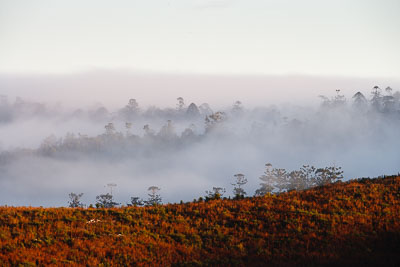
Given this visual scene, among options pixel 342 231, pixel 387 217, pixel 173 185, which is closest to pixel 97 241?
pixel 342 231

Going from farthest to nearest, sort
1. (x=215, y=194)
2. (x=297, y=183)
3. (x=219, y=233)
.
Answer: (x=297, y=183) → (x=215, y=194) → (x=219, y=233)

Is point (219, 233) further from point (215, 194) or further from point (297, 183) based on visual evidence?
point (297, 183)

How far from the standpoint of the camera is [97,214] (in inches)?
659

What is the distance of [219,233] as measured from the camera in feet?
46.6

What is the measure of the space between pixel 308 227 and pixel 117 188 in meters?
188

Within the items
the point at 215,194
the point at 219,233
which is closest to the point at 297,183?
the point at 215,194

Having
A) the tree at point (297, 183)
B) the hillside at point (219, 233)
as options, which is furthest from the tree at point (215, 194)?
the tree at point (297, 183)

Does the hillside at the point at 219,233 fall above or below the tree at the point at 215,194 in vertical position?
below

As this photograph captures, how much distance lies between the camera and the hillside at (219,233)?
11883 mm

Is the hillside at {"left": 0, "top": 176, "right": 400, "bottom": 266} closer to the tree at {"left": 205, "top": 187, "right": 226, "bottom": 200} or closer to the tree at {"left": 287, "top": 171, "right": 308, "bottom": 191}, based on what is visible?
the tree at {"left": 205, "top": 187, "right": 226, "bottom": 200}

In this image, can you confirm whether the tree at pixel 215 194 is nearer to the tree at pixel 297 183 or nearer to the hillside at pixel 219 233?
the hillside at pixel 219 233

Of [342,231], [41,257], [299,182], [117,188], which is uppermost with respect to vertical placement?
[117,188]

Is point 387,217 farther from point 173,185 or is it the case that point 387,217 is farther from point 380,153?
point 380,153

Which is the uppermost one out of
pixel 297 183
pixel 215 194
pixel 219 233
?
pixel 297 183
